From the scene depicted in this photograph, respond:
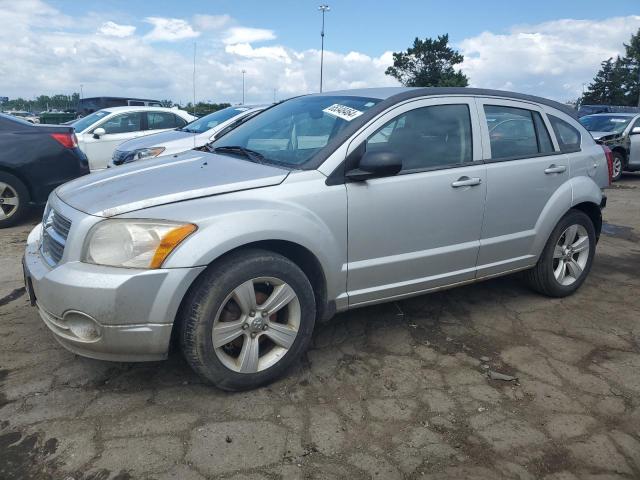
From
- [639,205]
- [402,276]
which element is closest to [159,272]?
[402,276]

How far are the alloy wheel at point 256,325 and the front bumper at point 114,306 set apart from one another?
0.85 feet

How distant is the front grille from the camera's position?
8.81ft

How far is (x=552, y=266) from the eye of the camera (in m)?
4.21

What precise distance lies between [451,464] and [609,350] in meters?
1.80

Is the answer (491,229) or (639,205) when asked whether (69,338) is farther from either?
(639,205)

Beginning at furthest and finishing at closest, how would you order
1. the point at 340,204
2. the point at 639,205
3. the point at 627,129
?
the point at 627,129
the point at 639,205
the point at 340,204

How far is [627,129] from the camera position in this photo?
462 inches

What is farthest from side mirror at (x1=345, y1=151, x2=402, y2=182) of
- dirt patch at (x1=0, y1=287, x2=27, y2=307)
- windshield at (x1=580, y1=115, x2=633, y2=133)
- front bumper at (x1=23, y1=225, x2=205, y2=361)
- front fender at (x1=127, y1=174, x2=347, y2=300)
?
windshield at (x1=580, y1=115, x2=633, y2=133)

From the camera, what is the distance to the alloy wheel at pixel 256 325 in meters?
2.69

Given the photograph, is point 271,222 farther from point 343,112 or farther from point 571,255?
point 571,255

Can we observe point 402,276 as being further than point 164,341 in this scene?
Yes

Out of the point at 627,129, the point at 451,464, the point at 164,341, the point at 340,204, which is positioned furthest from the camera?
the point at 627,129

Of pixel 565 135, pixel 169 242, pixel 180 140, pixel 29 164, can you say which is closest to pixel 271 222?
pixel 169 242

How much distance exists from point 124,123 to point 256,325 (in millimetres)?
8459
